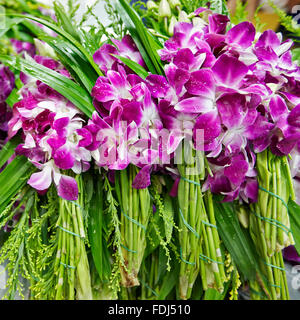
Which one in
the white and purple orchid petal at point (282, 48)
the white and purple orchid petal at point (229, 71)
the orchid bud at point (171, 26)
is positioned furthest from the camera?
the orchid bud at point (171, 26)

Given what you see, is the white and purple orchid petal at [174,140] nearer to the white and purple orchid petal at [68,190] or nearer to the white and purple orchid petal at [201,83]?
the white and purple orchid petal at [201,83]

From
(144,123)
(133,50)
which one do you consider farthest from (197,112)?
(133,50)

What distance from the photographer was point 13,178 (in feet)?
1.79

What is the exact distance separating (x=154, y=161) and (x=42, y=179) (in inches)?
7.6

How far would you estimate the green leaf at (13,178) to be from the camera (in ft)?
1.77

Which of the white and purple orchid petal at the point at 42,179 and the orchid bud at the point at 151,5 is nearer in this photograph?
the white and purple orchid petal at the point at 42,179

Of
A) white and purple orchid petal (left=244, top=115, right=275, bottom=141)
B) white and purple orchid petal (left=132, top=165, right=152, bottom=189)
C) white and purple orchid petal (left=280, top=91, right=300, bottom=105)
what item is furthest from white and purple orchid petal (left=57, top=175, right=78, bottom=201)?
white and purple orchid petal (left=280, top=91, right=300, bottom=105)

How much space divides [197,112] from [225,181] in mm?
145

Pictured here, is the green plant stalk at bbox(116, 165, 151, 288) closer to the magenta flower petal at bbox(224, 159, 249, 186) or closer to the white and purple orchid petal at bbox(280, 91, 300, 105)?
the magenta flower petal at bbox(224, 159, 249, 186)

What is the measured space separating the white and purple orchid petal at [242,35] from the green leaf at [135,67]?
0.52 feet

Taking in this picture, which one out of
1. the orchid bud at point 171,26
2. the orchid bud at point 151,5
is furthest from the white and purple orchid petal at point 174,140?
the orchid bud at point 151,5

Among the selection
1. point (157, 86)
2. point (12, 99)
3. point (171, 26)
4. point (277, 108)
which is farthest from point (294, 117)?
point (12, 99)
